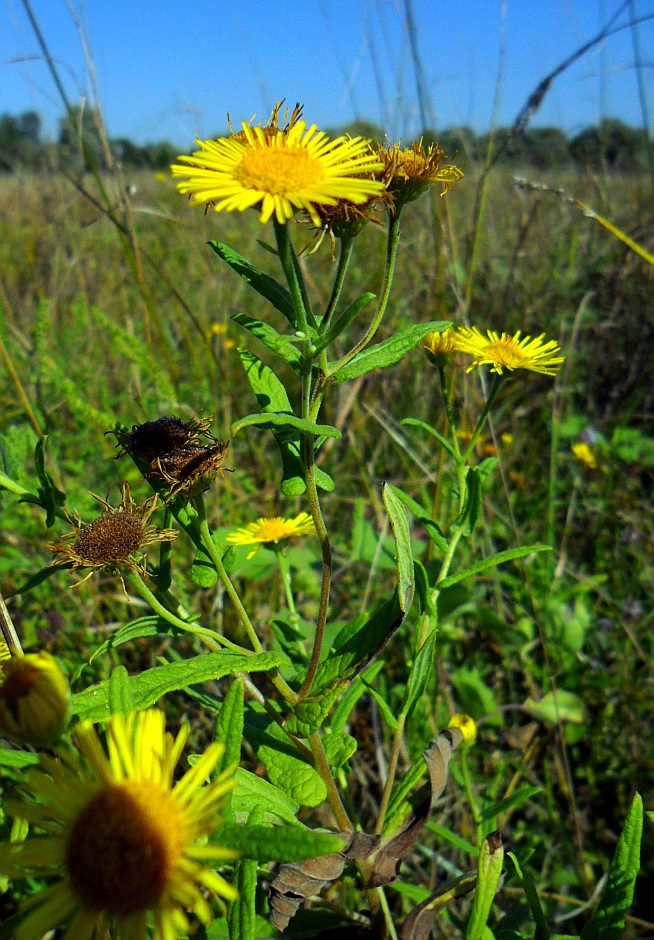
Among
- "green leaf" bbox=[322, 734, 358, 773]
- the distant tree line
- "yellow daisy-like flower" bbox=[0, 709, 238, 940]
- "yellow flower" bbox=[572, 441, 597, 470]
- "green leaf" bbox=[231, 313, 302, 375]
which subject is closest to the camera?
"yellow daisy-like flower" bbox=[0, 709, 238, 940]

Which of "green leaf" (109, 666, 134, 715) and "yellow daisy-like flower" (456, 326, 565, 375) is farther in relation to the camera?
"yellow daisy-like flower" (456, 326, 565, 375)

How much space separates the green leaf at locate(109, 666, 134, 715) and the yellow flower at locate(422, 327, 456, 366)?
2.88 feet

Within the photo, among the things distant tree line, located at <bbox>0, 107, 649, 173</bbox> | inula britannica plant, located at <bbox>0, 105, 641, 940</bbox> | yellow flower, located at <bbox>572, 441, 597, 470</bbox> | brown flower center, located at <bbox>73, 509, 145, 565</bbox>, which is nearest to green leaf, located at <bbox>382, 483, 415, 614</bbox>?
inula britannica plant, located at <bbox>0, 105, 641, 940</bbox>

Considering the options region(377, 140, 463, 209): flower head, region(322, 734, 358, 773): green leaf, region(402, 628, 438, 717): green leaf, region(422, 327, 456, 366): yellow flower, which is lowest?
region(322, 734, 358, 773): green leaf

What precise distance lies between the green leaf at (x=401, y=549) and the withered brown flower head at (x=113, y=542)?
329mm

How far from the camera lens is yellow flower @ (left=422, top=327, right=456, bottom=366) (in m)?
1.44

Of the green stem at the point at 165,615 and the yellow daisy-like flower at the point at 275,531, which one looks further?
the yellow daisy-like flower at the point at 275,531

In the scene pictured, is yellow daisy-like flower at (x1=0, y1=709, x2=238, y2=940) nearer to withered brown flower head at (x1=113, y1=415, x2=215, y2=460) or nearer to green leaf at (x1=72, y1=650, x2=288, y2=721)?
green leaf at (x1=72, y1=650, x2=288, y2=721)

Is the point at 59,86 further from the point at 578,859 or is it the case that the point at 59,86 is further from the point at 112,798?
the point at 578,859

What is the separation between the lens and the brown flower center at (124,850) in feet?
2.30

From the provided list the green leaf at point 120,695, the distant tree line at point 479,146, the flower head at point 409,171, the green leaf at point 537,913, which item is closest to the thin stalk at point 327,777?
the green leaf at point 537,913

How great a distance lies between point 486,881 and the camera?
3.52 ft

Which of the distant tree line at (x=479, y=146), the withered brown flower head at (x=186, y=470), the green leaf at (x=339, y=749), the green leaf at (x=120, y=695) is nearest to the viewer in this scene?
the green leaf at (x=120, y=695)

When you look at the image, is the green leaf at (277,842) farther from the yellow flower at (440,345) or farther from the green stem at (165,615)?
the yellow flower at (440,345)
